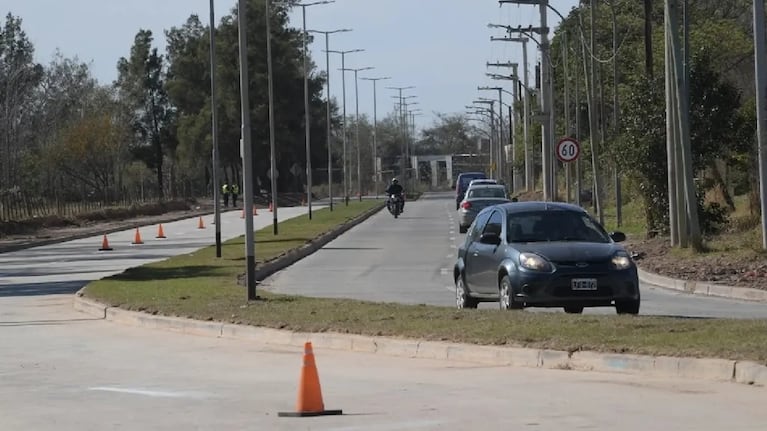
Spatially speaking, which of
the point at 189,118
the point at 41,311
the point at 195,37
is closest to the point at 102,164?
the point at 189,118

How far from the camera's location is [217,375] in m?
15.0

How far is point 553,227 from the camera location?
1983cm

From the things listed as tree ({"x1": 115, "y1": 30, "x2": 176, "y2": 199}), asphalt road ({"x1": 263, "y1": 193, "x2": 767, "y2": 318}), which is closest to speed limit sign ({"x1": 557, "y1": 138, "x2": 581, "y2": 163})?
asphalt road ({"x1": 263, "y1": 193, "x2": 767, "y2": 318})

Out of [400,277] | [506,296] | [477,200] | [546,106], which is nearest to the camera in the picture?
[506,296]

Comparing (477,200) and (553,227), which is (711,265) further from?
(477,200)

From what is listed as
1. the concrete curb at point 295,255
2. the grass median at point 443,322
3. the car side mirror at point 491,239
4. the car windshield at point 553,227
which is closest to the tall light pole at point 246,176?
the grass median at point 443,322

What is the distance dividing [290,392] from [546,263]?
6.12 meters

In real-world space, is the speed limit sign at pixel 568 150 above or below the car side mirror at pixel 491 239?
above

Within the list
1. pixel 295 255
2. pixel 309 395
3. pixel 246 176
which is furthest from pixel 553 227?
pixel 295 255

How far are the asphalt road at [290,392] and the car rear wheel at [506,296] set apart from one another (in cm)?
313

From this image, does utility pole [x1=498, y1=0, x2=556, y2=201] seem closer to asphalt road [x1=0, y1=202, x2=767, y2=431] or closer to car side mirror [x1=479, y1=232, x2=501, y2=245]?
car side mirror [x1=479, y1=232, x2=501, y2=245]

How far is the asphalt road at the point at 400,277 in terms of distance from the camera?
72.7 feet

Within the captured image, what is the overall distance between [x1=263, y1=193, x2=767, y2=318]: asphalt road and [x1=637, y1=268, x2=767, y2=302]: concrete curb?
0.30 meters

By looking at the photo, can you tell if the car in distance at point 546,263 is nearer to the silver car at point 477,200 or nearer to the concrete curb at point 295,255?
the concrete curb at point 295,255
